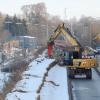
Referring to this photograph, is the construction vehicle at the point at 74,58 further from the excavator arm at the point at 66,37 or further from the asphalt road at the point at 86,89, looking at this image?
the asphalt road at the point at 86,89

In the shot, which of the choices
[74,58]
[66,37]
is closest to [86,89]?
[74,58]

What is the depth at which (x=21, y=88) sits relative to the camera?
1059 inches

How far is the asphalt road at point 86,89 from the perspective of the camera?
28.8 meters

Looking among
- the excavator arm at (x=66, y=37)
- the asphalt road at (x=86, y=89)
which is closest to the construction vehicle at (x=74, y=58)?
the excavator arm at (x=66, y=37)

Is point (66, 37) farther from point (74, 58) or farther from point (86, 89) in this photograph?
point (86, 89)

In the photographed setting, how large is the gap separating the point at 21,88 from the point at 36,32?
89.8m

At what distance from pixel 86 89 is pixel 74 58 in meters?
8.53

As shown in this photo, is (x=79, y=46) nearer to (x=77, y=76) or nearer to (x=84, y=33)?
(x=77, y=76)

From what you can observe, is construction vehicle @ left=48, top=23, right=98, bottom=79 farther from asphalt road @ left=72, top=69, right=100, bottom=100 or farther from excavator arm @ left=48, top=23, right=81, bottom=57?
asphalt road @ left=72, top=69, right=100, bottom=100

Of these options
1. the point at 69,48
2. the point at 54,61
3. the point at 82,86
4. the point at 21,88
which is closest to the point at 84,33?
the point at 54,61

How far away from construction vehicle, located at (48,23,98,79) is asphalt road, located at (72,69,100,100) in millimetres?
782

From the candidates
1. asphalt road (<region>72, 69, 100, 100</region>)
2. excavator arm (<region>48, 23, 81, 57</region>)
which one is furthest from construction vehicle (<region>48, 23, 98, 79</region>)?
asphalt road (<region>72, 69, 100, 100</region>)

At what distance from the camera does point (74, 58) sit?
41.8m

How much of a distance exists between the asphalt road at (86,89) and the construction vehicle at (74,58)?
0.78 m
